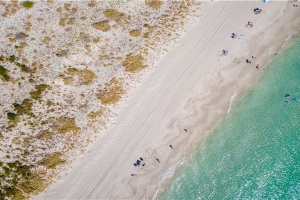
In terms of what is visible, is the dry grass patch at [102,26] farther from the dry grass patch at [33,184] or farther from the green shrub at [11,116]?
the dry grass patch at [33,184]

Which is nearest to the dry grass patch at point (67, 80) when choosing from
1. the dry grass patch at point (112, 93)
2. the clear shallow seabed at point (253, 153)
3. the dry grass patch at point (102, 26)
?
the dry grass patch at point (112, 93)

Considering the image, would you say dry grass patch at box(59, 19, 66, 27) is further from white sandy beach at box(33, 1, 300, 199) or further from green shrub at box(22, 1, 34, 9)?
white sandy beach at box(33, 1, 300, 199)

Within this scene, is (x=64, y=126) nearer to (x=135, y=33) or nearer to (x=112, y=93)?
(x=112, y=93)

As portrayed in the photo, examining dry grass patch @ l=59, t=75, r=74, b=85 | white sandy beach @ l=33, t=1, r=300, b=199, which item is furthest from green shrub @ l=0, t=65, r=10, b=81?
white sandy beach @ l=33, t=1, r=300, b=199

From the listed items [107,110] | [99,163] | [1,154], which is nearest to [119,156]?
[99,163]

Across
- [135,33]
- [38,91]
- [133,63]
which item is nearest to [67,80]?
[38,91]
